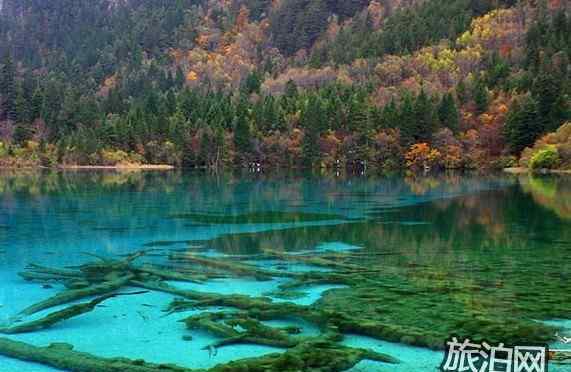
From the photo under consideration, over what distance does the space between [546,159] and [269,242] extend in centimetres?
6178

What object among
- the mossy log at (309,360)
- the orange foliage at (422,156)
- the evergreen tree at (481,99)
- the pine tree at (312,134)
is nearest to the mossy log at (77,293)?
the mossy log at (309,360)

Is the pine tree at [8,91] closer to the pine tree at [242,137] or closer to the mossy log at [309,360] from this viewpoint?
the pine tree at [242,137]

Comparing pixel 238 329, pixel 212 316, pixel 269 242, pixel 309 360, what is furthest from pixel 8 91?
pixel 309 360

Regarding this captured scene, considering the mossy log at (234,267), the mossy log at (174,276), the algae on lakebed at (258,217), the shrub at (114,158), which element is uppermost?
the shrub at (114,158)

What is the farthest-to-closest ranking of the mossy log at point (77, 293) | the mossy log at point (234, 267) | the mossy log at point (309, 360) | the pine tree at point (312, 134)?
the pine tree at point (312, 134) → the mossy log at point (234, 267) → the mossy log at point (77, 293) → the mossy log at point (309, 360)

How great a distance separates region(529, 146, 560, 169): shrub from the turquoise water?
31610 millimetres

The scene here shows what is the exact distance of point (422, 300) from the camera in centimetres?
1434

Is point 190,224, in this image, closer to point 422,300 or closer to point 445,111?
Result: point 422,300

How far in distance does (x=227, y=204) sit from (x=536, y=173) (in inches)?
1972

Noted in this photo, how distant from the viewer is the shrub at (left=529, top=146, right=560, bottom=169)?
3022 inches

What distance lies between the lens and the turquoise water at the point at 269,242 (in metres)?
12.1

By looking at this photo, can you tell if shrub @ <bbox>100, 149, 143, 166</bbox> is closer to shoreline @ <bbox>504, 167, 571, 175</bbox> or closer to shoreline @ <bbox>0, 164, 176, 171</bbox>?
shoreline @ <bbox>0, 164, 176, 171</bbox>

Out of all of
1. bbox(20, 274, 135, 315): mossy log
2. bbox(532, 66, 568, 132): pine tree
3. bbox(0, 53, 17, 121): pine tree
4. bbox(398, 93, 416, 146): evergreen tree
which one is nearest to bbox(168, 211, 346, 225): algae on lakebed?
bbox(20, 274, 135, 315): mossy log

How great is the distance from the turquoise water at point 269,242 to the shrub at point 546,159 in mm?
31610
